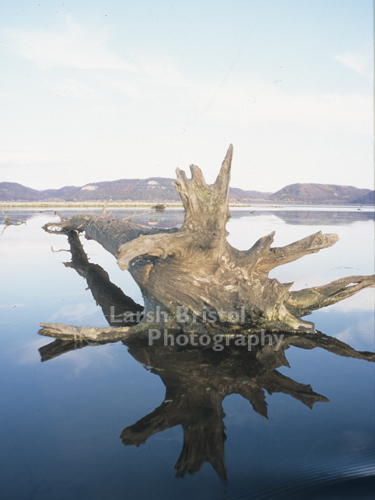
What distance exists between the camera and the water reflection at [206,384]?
2.72 m

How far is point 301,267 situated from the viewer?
32.0 ft

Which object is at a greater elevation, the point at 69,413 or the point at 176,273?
the point at 176,273

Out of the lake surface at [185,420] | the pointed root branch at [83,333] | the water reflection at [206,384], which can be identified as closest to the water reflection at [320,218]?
the water reflection at [206,384]

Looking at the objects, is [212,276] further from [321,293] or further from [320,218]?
[320,218]

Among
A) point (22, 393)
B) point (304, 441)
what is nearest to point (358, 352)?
point (304, 441)

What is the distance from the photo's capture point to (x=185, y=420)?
295 centimetres

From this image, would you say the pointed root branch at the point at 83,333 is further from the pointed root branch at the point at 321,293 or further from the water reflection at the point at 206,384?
the pointed root branch at the point at 321,293

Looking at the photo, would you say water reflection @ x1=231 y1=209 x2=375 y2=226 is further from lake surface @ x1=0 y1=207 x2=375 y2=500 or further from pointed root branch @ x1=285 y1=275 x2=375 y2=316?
lake surface @ x1=0 y1=207 x2=375 y2=500

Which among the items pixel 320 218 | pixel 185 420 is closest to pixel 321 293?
pixel 185 420

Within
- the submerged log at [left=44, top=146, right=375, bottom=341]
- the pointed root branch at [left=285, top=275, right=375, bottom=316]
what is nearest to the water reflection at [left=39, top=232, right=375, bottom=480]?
the submerged log at [left=44, top=146, right=375, bottom=341]

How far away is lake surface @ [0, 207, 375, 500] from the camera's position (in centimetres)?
234

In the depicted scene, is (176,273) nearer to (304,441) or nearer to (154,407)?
(154,407)

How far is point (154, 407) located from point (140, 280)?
2.51 m

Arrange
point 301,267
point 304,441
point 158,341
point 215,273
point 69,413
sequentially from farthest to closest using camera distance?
point 301,267
point 215,273
point 158,341
point 69,413
point 304,441
